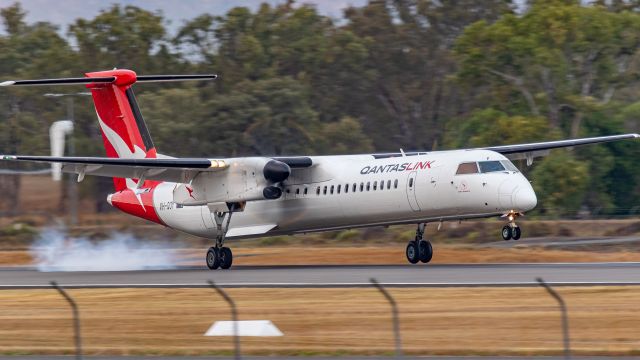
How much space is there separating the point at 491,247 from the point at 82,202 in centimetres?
1655

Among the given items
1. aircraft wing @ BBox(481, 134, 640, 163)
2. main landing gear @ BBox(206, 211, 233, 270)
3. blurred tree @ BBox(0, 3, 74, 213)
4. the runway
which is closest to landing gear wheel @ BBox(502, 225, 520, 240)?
the runway

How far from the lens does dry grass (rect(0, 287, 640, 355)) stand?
1753 centimetres

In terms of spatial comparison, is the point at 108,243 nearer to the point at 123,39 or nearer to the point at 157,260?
the point at 157,260

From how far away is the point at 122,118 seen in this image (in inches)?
1389

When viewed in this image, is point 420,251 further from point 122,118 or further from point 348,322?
point 348,322

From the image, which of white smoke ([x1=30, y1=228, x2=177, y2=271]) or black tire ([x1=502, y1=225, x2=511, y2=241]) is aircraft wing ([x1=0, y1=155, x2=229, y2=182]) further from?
black tire ([x1=502, y1=225, x2=511, y2=241])

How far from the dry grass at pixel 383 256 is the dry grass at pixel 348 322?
11.2m

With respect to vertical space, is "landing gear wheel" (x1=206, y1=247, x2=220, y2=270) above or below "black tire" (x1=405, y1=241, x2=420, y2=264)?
above

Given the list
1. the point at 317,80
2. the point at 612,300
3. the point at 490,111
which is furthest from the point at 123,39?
the point at 612,300

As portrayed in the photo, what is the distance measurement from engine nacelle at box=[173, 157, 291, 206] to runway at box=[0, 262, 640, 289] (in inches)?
79.7

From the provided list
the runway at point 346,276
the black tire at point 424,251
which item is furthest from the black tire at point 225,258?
the black tire at point 424,251

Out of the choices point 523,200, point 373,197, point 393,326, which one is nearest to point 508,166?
A: point 523,200

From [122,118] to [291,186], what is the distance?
6273mm

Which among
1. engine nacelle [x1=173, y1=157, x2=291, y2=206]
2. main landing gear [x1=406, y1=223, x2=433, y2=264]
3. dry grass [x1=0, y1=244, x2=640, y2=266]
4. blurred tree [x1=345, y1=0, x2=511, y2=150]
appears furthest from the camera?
blurred tree [x1=345, y1=0, x2=511, y2=150]
